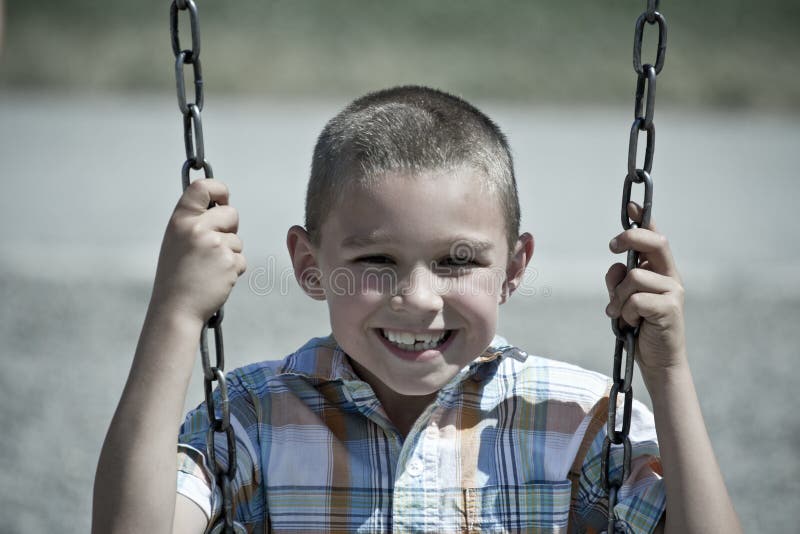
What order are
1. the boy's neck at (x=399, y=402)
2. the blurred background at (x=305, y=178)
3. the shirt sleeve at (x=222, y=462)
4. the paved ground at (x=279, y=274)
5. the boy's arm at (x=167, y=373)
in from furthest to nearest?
the blurred background at (x=305, y=178)
the paved ground at (x=279, y=274)
the boy's neck at (x=399, y=402)
the shirt sleeve at (x=222, y=462)
the boy's arm at (x=167, y=373)

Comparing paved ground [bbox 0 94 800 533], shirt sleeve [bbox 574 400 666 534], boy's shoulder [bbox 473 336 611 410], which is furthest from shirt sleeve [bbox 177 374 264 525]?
paved ground [bbox 0 94 800 533]

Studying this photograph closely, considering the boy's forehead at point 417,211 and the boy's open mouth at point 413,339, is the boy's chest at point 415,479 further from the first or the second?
the boy's forehead at point 417,211

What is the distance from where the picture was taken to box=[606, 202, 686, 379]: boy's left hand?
1.39 metres

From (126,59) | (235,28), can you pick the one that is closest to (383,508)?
(126,59)

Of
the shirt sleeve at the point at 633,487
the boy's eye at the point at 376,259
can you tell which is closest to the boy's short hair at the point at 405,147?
the boy's eye at the point at 376,259

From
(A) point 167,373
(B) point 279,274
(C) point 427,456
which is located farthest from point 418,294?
(B) point 279,274

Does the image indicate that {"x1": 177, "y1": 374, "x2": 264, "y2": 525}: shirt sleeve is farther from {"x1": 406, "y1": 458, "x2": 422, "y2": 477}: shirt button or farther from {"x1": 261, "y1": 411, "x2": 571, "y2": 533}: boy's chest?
{"x1": 406, "y1": 458, "x2": 422, "y2": 477}: shirt button

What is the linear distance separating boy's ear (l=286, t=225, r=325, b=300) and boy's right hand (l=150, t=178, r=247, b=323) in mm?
195

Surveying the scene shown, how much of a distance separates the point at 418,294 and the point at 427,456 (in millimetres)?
257

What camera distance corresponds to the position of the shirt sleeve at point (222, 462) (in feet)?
4.71

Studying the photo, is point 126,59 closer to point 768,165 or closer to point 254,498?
point 768,165

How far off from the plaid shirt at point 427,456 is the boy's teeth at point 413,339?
0.31ft

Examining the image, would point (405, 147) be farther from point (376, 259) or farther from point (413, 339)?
point (413, 339)

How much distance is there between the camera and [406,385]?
4.83 ft
